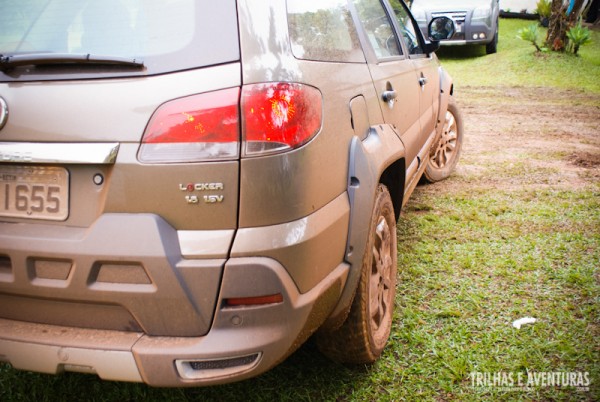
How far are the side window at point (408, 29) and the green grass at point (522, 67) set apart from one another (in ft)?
24.3

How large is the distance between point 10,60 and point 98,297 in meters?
0.80

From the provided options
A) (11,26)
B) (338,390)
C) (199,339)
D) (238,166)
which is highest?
(11,26)

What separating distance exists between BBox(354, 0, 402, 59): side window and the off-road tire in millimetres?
1710

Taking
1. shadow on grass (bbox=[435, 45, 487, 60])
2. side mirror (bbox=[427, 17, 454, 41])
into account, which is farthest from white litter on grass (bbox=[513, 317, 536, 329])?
shadow on grass (bbox=[435, 45, 487, 60])

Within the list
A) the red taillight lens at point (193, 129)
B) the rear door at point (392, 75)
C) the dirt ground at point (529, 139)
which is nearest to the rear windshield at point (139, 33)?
the red taillight lens at point (193, 129)

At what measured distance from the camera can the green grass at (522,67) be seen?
10.9m

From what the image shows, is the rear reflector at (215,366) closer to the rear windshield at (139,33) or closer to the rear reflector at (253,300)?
the rear reflector at (253,300)

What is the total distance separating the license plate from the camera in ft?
5.42

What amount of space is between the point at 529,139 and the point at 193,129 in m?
5.90

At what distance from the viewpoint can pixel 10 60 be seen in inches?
66.2

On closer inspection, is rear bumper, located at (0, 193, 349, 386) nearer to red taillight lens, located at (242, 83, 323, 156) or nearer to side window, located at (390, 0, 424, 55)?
red taillight lens, located at (242, 83, 323, 156)

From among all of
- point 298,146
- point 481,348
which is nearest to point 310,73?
point 298,146

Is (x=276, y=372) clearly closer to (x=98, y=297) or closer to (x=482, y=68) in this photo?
(x=98, y=297)

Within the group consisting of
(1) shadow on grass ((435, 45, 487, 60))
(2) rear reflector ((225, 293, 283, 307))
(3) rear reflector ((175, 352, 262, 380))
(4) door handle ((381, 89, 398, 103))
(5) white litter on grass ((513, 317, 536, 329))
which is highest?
(4) door handle ((381, 89, 398, 103))
